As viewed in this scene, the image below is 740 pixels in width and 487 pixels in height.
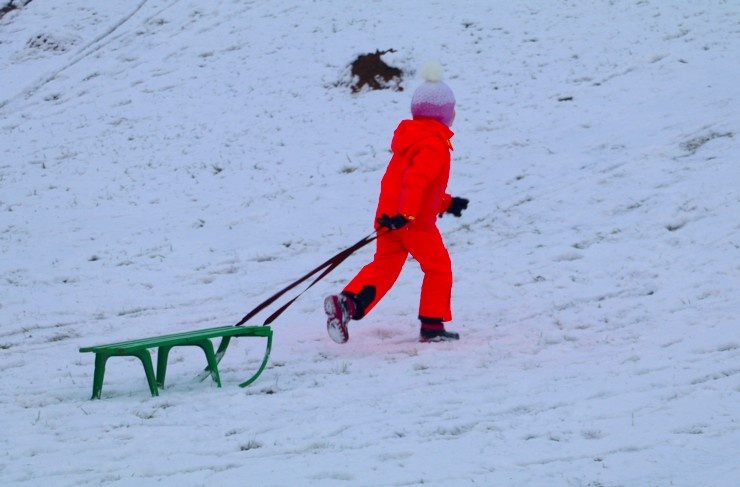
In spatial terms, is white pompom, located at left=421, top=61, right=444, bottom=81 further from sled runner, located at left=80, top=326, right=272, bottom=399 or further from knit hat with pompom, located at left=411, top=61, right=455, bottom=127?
sled runner, located at left=80, top=326, right=272, bottom=399

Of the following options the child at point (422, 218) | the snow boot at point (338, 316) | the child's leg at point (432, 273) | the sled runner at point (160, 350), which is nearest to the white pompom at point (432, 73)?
the child at point (422, 218)

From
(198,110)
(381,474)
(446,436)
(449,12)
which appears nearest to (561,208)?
(446,436)

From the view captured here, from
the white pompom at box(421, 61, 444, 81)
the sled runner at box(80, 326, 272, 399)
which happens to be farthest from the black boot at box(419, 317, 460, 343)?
the white pompom at box(421, 61, 444, 81)

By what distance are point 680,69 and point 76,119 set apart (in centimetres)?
1044

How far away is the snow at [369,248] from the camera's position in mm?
4422

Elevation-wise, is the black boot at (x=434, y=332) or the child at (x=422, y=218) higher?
the child at (x=422, y=218)

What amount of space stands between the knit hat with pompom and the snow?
1.75 meters

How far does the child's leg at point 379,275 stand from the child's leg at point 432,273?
133mm

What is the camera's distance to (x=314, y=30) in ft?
58.4

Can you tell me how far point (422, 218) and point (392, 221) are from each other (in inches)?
18.6

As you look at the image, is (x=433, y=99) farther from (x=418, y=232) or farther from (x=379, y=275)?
(x=379, y=275)

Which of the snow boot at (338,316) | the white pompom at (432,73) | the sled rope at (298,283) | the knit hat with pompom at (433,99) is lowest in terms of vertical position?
the snow boot at (338,316)

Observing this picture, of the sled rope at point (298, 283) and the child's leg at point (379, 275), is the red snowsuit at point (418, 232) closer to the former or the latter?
the child's leg at point (379, 275)

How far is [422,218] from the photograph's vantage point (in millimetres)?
6547
